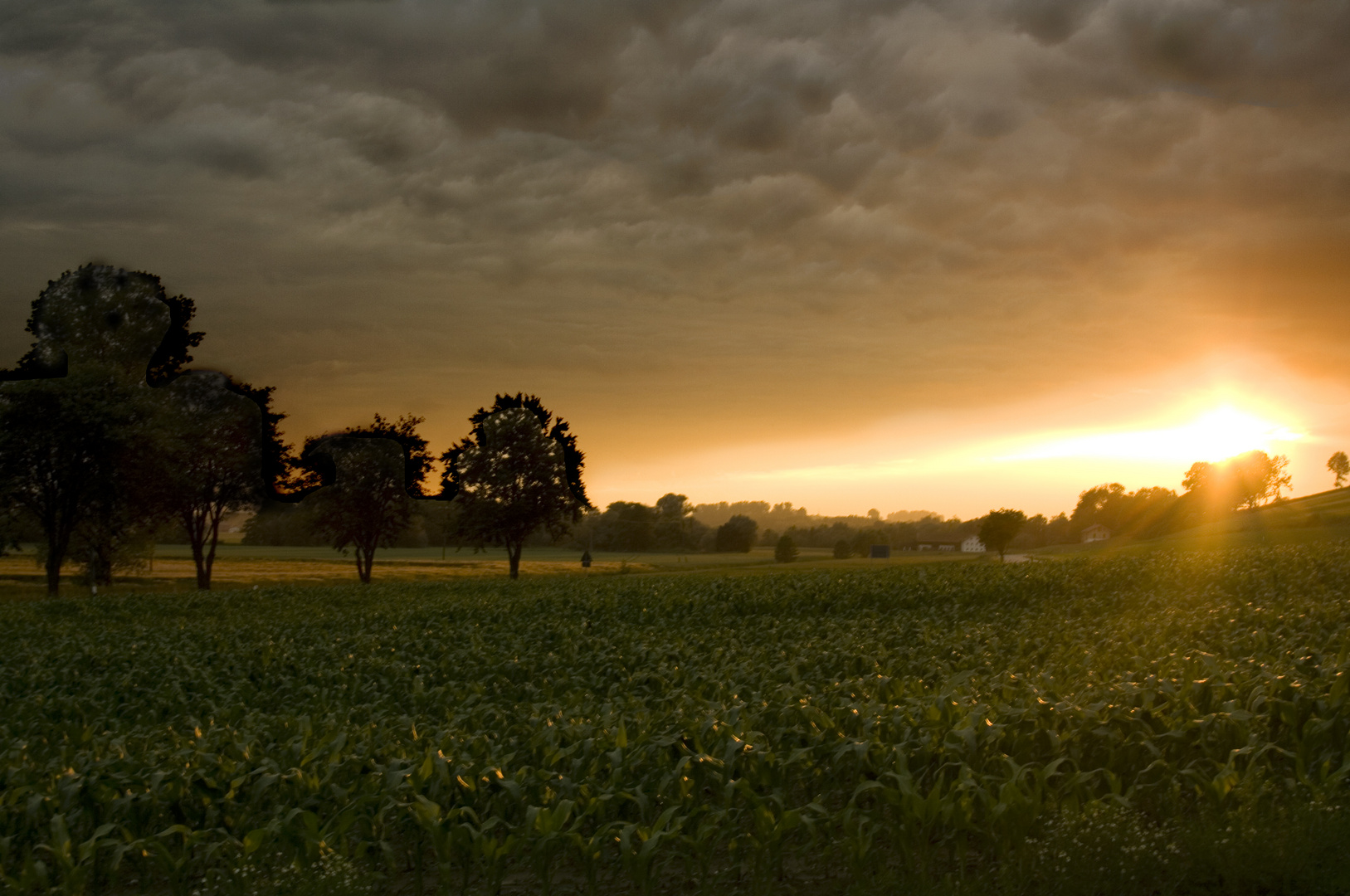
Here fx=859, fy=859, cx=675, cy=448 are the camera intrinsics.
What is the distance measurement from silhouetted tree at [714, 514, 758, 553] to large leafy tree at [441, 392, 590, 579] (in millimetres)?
68305

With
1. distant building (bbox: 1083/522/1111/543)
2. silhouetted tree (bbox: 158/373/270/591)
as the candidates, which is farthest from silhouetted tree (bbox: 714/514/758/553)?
silhouetted tree (bbox: 158/373/270/591)

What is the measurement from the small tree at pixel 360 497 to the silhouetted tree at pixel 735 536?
237 feet

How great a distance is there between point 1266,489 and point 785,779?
15412 cm

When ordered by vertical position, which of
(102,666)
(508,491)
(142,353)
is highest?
(142,353)

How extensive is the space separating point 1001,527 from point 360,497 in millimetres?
64131

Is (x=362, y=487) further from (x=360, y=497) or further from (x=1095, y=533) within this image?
(x=1095, y=533)

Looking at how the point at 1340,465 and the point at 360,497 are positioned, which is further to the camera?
the point at 1340,465

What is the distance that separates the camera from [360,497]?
6025 centimetres

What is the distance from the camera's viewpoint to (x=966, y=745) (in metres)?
8.76

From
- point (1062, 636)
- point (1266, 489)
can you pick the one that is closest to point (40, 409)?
point (1062, 636)

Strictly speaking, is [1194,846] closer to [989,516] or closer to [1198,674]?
[1198,674]

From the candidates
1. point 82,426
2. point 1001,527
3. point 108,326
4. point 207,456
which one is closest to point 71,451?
point 82,426

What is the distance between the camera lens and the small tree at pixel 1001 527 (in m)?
90.2

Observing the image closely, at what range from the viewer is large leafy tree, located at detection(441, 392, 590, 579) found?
5975 cm
